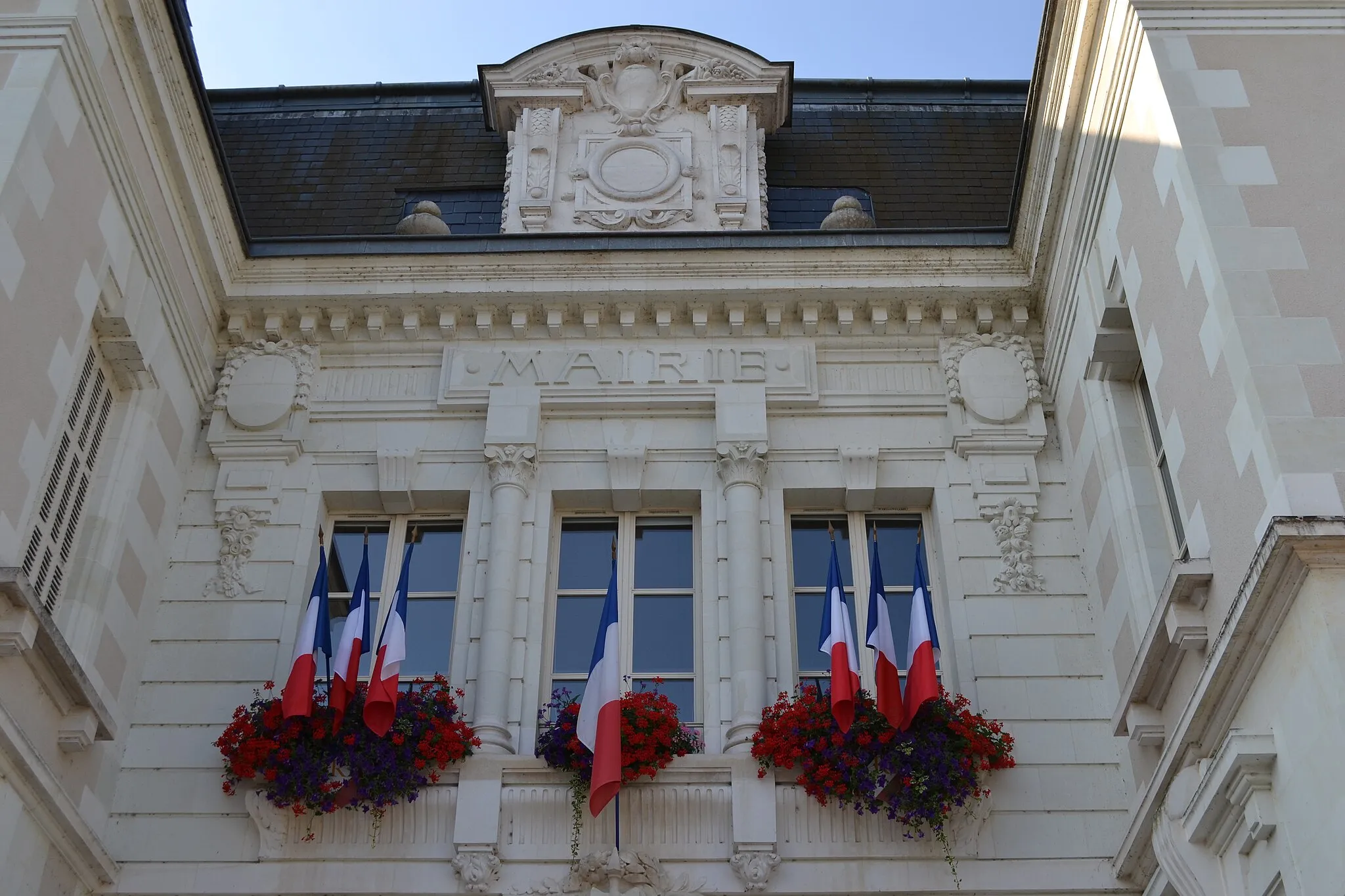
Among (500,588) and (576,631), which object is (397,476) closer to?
(500,588)

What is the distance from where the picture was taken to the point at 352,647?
9859mm

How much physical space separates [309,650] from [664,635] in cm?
253

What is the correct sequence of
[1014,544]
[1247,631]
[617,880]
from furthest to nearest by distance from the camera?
[1014,544]
[617,880]
[1247,631]

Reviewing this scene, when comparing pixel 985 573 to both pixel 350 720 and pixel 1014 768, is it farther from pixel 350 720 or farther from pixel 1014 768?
pixel 350 720

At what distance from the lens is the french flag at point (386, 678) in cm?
950

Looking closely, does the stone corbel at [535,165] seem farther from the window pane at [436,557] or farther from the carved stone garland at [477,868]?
the carved stone garland at [477,868]

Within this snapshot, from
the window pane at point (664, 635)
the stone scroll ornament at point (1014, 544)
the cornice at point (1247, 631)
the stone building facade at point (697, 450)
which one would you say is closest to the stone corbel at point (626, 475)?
the stone building facade at point (697, 450)

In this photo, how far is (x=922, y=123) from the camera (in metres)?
15.5

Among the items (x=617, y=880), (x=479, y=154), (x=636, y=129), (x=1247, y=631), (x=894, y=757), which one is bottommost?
(x=617, y=880)

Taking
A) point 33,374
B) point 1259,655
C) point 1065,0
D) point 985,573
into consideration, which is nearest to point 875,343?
point 985,573

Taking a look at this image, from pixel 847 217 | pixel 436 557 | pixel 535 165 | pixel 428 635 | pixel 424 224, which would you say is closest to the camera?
pixel 428 635

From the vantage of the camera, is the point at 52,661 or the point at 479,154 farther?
the point at 479,154

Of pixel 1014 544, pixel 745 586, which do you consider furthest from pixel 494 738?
pixel 1014 544

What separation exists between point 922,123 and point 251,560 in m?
8.15
